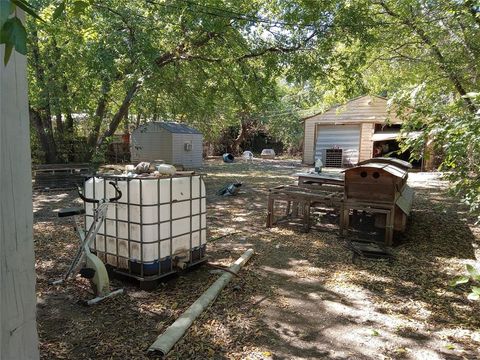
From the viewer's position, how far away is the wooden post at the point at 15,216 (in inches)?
53.1

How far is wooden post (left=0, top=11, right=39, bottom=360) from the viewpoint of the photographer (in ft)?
4.42

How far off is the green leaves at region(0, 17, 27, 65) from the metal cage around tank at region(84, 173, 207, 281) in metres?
3.34

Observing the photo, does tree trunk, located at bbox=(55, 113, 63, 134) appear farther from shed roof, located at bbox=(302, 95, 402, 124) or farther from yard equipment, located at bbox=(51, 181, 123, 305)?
shed roof, located at bbox=(302, 95, 402, 124)

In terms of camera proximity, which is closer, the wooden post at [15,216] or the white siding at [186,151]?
the wooden post at [15,216]

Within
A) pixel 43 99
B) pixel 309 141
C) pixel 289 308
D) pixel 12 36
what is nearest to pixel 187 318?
pixel 289 308

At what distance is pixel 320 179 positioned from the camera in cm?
870

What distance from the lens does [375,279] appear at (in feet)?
15.9

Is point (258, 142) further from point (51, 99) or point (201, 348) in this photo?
point (201, 348)

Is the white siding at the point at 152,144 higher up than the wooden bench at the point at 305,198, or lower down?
higher up

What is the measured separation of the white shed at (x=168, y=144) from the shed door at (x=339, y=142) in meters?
7.78

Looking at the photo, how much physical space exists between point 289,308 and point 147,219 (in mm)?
1880

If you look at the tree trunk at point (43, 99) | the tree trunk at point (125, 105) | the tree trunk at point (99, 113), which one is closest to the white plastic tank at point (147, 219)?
the tree trunk at point (125, 105)

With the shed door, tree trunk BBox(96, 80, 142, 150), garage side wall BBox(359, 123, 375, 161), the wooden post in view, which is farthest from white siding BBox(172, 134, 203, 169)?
the wooden post

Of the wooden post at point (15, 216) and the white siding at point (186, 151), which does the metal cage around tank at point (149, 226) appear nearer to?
the wooden post at point (15, 216)
